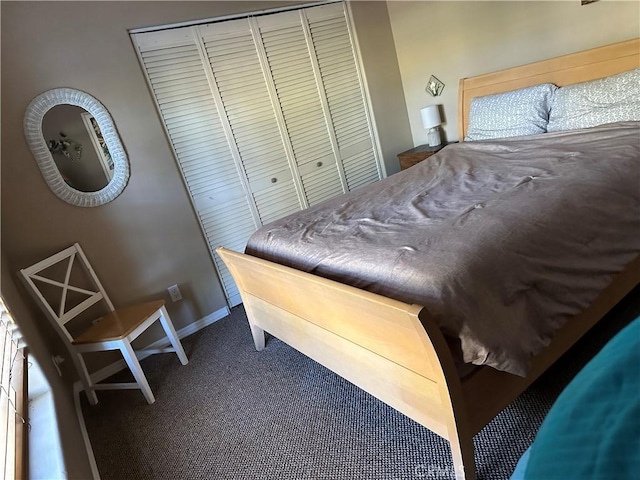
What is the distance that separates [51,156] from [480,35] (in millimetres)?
3026

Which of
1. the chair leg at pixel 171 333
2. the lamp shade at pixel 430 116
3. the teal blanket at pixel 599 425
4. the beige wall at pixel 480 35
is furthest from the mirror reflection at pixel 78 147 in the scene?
the teal blanket at pixel 599 425

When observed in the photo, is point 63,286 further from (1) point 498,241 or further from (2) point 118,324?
(1) point 498,241

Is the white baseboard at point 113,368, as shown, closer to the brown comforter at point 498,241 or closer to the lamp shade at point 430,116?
the brown comforter at point 498,241

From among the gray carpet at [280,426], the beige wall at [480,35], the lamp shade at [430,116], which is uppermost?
the beige wall at [480,35]

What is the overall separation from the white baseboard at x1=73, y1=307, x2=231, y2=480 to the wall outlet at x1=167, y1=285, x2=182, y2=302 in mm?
221

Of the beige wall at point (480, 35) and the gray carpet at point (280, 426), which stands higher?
the beige wall at point (480, 35)

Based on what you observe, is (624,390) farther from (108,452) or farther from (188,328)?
(188,328)

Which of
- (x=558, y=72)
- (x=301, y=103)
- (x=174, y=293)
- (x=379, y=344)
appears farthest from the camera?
(x=301, y=103)

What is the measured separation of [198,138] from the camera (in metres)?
2.95

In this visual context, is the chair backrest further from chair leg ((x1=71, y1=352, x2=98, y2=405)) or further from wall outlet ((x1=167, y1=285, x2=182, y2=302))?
wall outlet ((x1=167, y1=285, x2=182, y2=302))

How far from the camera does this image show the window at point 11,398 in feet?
3.94

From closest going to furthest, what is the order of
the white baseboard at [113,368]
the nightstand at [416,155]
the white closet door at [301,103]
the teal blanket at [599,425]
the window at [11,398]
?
the teal blanket at [599,425]
the window at [11,398]
the white baseboard at [113,368]
the white closet door at [301,103]
the nightstand at [416,155]

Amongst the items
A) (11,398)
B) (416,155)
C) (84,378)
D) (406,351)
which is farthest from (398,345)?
(416,155)

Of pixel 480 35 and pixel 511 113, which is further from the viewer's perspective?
pixel 480 35
